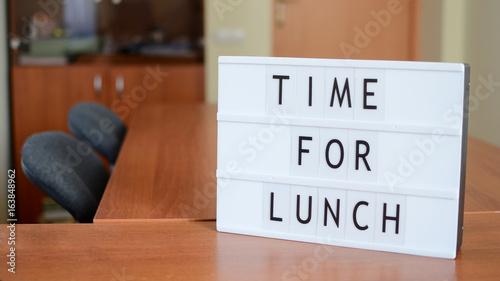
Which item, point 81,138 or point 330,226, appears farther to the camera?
point 81,138

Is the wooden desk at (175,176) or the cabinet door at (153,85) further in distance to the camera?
the cabinet door at (153,85)

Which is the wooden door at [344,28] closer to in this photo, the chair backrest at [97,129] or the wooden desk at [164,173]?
the wooden desk at [164,173]

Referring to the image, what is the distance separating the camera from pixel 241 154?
4.04 ft

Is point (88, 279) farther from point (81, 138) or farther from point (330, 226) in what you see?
point (81, 138)

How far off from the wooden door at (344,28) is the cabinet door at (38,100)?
1460 mm

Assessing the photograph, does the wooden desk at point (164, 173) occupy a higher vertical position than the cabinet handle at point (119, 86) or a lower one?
lower

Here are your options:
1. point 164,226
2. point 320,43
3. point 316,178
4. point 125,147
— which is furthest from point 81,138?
point 320,43

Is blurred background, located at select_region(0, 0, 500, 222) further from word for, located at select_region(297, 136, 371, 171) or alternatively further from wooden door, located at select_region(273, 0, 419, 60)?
word for, located at select_region(297, 136, 371, 171)

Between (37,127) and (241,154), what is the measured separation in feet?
11.6

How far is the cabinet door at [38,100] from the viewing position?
14.5 feet

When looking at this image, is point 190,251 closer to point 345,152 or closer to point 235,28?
point 345,152
